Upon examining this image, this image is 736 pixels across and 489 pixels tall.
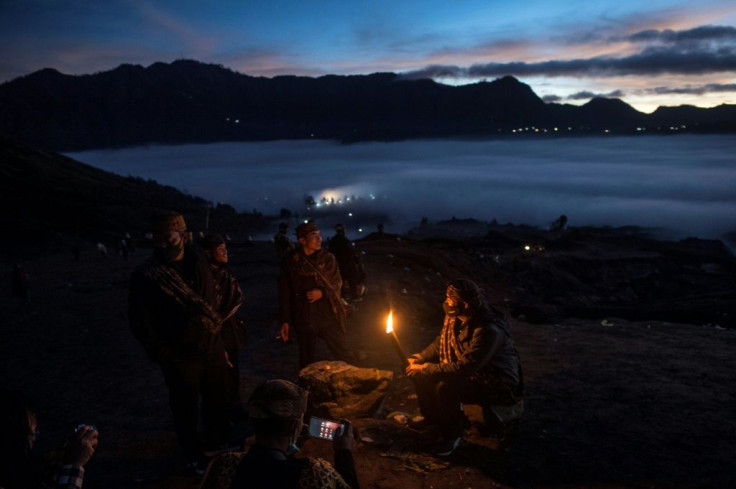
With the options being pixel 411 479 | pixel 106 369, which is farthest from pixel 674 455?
pixel 106 369

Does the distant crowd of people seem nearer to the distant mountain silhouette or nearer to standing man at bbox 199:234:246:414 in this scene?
standing man at bbox 199:234:246:414

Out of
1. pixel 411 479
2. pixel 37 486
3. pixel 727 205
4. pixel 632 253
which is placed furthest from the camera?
pixel 727 205

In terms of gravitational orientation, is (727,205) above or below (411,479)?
below

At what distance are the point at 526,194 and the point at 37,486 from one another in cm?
18084

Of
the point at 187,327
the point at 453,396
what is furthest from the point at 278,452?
the point at 453,396

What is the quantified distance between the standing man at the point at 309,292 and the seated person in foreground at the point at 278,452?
161 inches

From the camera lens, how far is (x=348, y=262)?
12.1m

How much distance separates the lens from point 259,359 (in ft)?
31.7

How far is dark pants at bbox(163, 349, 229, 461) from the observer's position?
183 inches

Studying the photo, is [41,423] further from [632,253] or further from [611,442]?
[632,253]

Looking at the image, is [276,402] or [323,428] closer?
[276,402]

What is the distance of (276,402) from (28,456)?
4.99 ft

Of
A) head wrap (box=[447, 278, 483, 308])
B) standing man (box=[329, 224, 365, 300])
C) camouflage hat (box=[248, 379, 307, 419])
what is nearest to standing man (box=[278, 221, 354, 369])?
head wrap (box=[447, 278, 483, 308])

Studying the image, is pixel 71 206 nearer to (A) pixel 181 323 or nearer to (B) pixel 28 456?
(A) pixel 181 323
